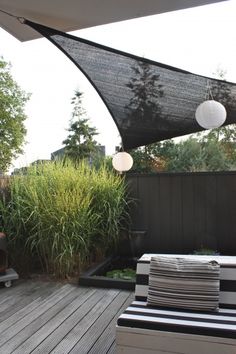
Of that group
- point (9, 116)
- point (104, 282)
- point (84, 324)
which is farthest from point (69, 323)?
point (9, 116)

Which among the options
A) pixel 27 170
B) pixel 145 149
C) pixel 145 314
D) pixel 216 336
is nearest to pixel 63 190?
pixel 27 170

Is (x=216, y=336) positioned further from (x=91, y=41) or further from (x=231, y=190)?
(x=231, y=190)

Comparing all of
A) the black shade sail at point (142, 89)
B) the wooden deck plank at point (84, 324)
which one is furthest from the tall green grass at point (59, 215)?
the black shade sail at point (142, 89)

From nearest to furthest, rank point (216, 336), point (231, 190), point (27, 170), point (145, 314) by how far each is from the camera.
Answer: point (216, 336)
point (145, 314)
point (27, 170)
point (231, 190)

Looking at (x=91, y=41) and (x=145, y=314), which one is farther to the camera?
(x=91, y=41)

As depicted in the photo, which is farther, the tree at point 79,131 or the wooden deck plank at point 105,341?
the tree at point 79,131

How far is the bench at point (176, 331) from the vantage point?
1.88 m

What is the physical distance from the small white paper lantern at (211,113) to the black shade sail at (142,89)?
12.5 inches

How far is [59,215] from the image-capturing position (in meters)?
4.18

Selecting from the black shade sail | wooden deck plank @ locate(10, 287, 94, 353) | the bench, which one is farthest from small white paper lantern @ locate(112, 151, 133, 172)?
the bench

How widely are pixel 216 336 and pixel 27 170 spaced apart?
345 centimetres

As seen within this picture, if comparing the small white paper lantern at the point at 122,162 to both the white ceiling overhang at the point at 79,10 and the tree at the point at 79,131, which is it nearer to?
the white ceiling overhang at the point at 79,10

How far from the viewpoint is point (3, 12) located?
2.78m

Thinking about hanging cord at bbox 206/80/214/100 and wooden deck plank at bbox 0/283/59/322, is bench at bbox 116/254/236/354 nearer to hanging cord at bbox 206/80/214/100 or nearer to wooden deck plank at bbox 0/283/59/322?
wooden deck plank at bbox 0/283/59/322
